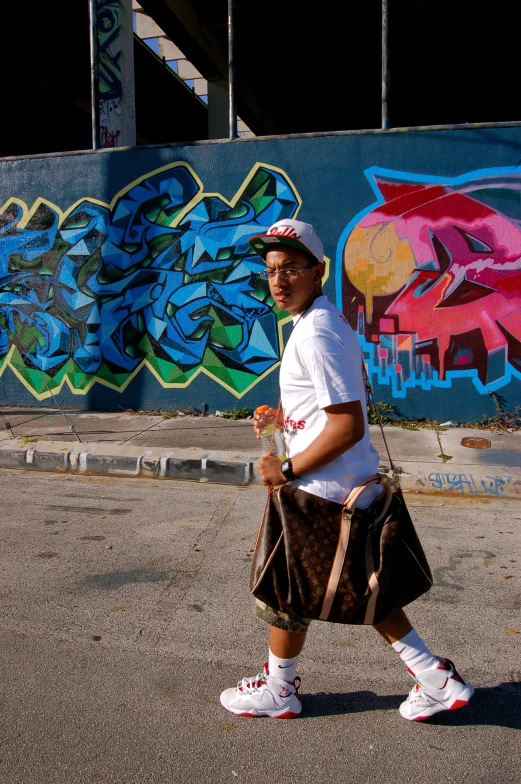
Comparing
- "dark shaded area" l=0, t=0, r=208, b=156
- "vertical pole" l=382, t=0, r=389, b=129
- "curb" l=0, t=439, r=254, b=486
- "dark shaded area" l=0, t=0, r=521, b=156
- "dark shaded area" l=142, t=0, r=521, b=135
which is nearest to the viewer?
"curb" l=0, t=439, r=254, b=486

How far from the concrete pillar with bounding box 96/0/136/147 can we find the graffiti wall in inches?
21.0

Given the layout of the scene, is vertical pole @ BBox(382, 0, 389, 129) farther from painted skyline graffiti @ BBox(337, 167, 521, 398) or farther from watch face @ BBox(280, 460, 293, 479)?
watch face @ BBox(280, 460, 293, 479)

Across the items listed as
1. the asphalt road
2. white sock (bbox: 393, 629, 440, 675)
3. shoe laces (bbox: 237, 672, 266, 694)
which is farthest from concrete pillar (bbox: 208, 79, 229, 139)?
white sock (bbox: 393, 629, 440, 675)

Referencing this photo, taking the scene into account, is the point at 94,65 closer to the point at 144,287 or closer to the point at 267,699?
the point at 144,287

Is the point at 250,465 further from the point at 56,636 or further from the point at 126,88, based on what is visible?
the point at 126,88

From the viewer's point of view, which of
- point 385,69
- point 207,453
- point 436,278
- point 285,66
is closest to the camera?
point 207,453

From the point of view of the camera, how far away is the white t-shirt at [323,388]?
2.16 meters

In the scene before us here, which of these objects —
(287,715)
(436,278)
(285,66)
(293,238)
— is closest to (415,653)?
(287,715)

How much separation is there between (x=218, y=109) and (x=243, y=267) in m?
6.80

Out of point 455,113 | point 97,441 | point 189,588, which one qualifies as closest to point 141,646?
point 189,588

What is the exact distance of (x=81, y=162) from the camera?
360 inches

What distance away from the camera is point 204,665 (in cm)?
296

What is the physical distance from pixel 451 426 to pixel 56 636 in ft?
19.3

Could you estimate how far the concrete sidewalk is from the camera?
5.84m
